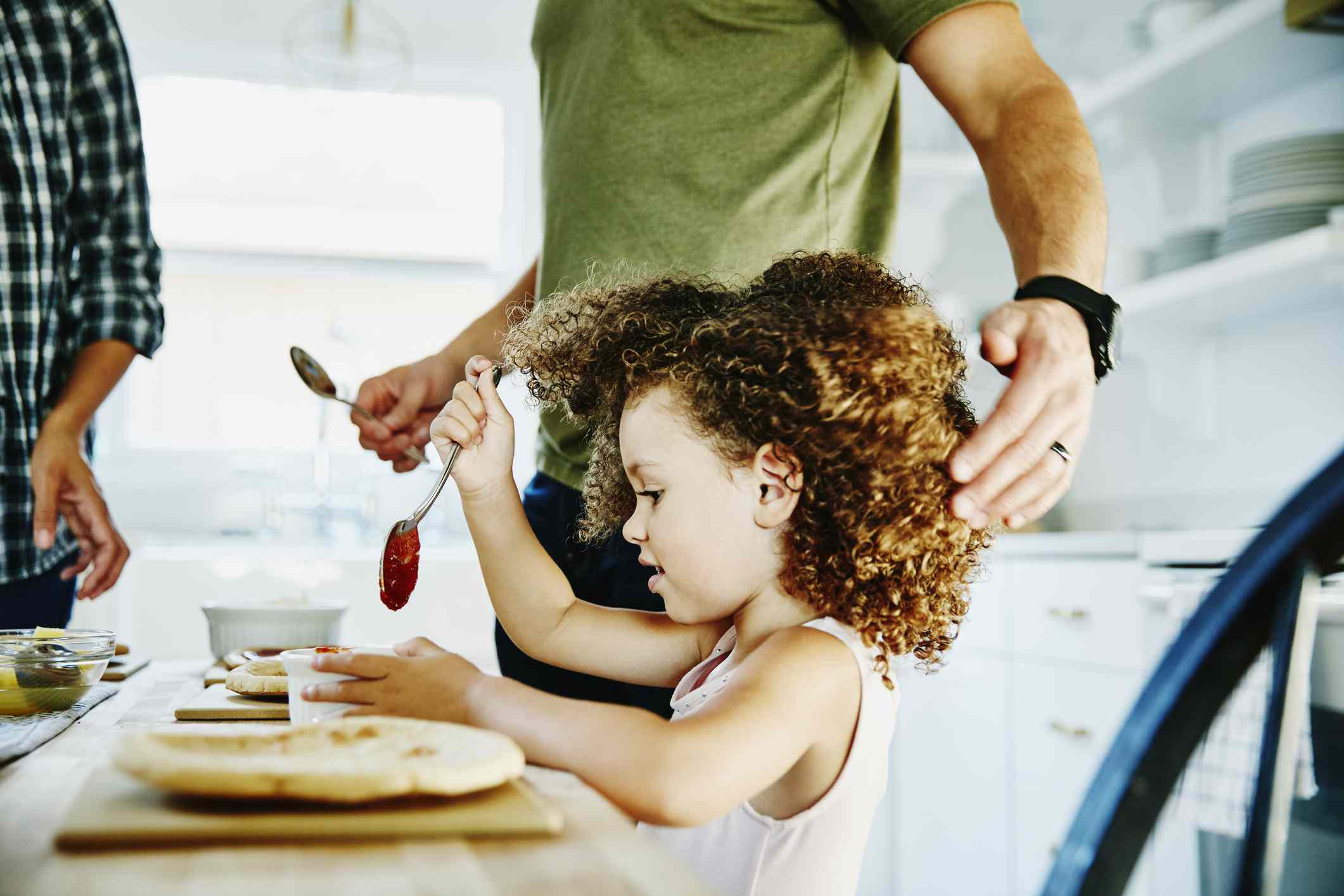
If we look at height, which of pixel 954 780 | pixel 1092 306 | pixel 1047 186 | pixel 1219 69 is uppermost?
pixel 1219 69

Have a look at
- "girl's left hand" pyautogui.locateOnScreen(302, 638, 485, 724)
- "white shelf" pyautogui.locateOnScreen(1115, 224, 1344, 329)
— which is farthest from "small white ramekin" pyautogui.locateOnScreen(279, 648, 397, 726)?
"white shelf" pyautogui.locateOnScreen(1115, 224, 1344, 329)

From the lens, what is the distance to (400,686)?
0.73m

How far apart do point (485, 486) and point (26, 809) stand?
1.95ft

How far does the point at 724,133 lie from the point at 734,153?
2 cm

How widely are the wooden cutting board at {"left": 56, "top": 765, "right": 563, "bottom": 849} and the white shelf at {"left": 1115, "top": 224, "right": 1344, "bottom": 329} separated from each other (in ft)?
6.73

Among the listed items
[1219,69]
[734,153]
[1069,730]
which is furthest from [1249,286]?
[734,153]

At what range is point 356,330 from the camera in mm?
4027

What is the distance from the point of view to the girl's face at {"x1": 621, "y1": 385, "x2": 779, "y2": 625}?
0.90 m

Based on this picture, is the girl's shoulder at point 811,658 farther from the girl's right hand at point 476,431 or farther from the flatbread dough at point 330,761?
the girl's right hand at point 476,431

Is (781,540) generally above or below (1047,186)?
below

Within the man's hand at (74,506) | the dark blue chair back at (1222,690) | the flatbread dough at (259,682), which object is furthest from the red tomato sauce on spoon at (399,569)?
the dark blue chair back at (1222,690)

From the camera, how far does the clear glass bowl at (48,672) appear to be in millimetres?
792

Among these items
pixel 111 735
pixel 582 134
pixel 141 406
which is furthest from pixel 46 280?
pixel 141 406

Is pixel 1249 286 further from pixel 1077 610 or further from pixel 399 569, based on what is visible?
pixel 399 569
